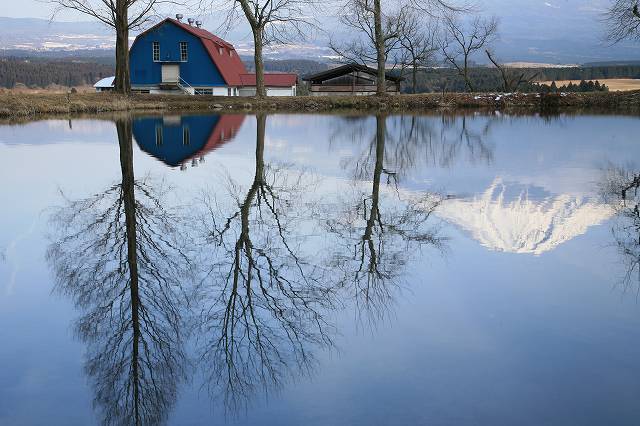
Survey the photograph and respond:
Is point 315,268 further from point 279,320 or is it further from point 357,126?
point 357,126

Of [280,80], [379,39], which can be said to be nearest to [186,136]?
[379,39]

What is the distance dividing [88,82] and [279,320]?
115 meters

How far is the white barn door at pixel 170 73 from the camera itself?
5241 centimetres

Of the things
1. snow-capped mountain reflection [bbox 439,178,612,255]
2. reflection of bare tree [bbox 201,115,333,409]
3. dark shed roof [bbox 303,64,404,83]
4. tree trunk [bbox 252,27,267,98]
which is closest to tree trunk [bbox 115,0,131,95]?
tree trunk [bbox 252,27,267,98]

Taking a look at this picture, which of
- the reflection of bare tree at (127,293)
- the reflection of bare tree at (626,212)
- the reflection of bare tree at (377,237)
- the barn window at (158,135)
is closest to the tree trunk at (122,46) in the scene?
the barn window at (158,135)

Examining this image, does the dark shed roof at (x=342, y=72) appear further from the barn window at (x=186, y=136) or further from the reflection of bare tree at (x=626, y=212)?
the reflection of bare tree at (x=626, y=212)

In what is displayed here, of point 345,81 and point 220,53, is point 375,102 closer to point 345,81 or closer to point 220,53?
point 345,81

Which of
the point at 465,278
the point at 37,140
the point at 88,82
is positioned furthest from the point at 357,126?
the point at 88,82

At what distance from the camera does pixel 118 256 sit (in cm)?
674

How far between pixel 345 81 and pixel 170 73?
12.3m

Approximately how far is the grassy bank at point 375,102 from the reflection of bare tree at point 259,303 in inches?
934

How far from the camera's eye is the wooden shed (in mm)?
51656

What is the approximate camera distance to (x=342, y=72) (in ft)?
172

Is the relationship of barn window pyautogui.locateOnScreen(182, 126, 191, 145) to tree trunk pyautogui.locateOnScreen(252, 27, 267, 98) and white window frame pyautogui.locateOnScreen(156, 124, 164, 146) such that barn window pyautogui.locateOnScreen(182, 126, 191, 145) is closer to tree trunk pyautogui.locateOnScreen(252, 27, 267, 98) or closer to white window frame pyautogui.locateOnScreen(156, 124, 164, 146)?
white window frame pyautogui.locateOnScreen(156, 124, 164, 146)
